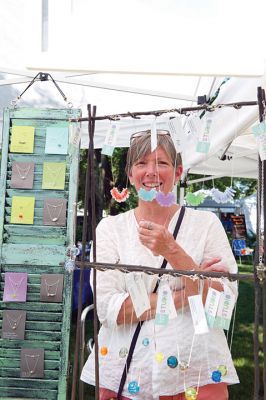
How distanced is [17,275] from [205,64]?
1476 mm

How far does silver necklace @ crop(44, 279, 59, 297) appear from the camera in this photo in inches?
82.4

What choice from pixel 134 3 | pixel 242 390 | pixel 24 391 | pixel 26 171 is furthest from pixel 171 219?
pixel 242 390

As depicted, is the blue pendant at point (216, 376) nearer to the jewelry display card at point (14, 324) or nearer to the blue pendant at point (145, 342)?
the blue pendant at point (145, 342)

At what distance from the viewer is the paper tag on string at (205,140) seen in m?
1.07

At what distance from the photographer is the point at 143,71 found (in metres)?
1.06

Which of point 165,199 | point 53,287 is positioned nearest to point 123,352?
point 165,199

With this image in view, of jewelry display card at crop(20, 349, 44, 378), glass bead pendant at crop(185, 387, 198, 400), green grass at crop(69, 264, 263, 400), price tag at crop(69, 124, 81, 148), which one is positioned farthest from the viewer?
green grass at crop(69, 264, 263, 400)

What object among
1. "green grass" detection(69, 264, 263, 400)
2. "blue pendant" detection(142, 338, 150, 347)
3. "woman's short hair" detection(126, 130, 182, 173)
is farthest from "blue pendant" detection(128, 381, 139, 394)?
"green grass" detection(69, 264, 263, 400)

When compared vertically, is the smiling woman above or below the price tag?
below

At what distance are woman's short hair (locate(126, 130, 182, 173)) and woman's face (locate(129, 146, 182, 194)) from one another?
1 cm

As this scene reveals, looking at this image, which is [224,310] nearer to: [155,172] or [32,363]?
[155,172]

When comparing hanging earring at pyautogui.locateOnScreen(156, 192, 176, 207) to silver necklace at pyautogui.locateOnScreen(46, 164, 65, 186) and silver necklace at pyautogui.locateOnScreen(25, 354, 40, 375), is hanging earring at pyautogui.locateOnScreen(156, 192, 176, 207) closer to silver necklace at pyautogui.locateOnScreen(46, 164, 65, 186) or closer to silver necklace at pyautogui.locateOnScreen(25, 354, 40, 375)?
silver necklace at pyautogui.locateOnScreen(46, 164, 65, 186)

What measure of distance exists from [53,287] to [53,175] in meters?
0.55

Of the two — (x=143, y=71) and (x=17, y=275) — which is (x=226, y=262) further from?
(x=17, y=275)
